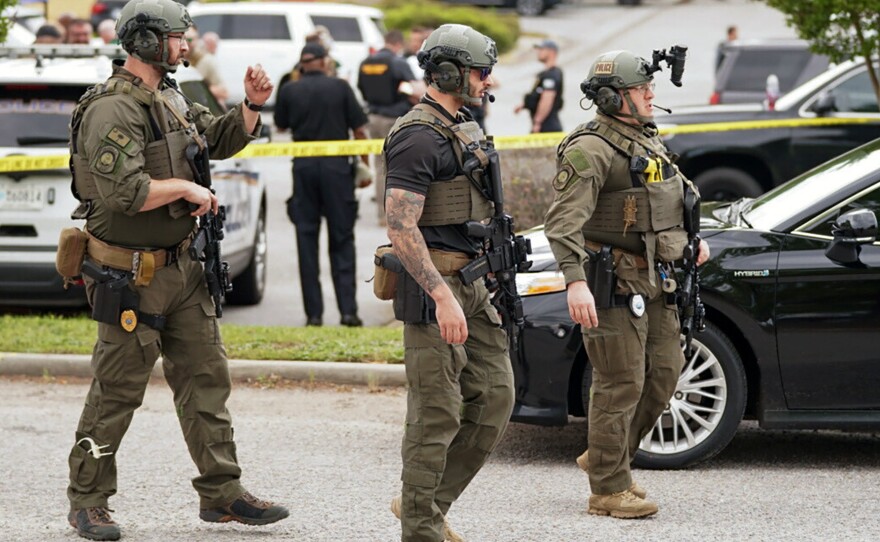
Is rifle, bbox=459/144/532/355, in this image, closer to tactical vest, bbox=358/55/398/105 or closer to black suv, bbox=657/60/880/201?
black suv, bbox=657/60/880/201

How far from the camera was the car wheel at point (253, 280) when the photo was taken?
11375 millimetres

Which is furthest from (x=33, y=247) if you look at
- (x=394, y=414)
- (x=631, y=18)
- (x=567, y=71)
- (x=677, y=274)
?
(x=631, y=18)

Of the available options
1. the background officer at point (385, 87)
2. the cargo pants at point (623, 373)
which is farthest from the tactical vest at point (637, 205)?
the background officer at point (385, 87)

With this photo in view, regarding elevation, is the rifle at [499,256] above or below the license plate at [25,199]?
above

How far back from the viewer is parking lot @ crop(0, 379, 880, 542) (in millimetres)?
5871

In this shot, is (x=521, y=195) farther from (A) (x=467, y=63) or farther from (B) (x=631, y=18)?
(B) (x=631, y=18)

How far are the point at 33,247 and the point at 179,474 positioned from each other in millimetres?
3435

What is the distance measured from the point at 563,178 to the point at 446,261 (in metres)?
0.76

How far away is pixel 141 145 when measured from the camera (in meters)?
5.41

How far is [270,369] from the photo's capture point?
873 cm

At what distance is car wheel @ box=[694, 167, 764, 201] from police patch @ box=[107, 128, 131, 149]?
8456mm

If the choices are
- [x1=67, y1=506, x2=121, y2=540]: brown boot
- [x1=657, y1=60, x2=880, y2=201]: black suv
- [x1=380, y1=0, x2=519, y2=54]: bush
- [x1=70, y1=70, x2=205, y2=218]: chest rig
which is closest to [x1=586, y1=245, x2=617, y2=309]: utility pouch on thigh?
[x1=70, y1=70, x2=205, y2=218]: chest rig

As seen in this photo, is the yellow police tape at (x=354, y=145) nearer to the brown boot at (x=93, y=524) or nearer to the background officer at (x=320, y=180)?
the background officer at (x=320, y=180)

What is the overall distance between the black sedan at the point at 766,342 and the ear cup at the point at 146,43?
2.14 m
